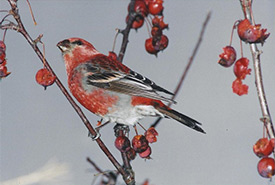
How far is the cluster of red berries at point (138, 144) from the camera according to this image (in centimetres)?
135

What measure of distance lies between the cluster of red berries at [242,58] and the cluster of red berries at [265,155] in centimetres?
20

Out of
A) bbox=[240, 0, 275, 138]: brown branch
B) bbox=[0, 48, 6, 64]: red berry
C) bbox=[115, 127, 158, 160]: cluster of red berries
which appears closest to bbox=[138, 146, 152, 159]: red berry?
bbox=[115, 127, 158, 160]: cluster of red berries

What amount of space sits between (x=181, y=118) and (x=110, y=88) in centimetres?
41

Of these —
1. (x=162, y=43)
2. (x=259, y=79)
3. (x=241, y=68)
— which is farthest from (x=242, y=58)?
(x=162, y=43)

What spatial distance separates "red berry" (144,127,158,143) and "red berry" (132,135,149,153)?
4 centimetres

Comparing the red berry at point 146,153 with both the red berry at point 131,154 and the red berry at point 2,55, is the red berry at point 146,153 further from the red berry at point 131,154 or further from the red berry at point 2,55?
the red berry at point 2,55

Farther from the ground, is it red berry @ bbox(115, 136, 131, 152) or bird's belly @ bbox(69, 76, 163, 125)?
bird's belly @ bbox(69, 76, 163, 125)

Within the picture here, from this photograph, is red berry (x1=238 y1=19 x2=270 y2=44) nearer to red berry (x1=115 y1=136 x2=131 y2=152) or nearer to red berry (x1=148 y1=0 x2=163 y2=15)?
red berry (x1=148 y1=0 x2=163 y2=15)

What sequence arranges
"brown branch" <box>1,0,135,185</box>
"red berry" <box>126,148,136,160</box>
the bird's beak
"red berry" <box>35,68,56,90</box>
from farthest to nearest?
the bird's beak
"red berry" <box>126,148,136,160</box>
"red berry" <box>35,68,56,90</box>
"brown branch" <box>1,0,135,185</box>

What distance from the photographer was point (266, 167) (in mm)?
1107

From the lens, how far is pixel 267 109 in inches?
41.3

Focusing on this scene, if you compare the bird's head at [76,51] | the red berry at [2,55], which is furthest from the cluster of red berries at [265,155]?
the bird's head at [76,51]

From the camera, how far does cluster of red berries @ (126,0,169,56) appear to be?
1233mm

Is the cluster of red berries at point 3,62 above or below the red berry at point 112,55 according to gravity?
below
